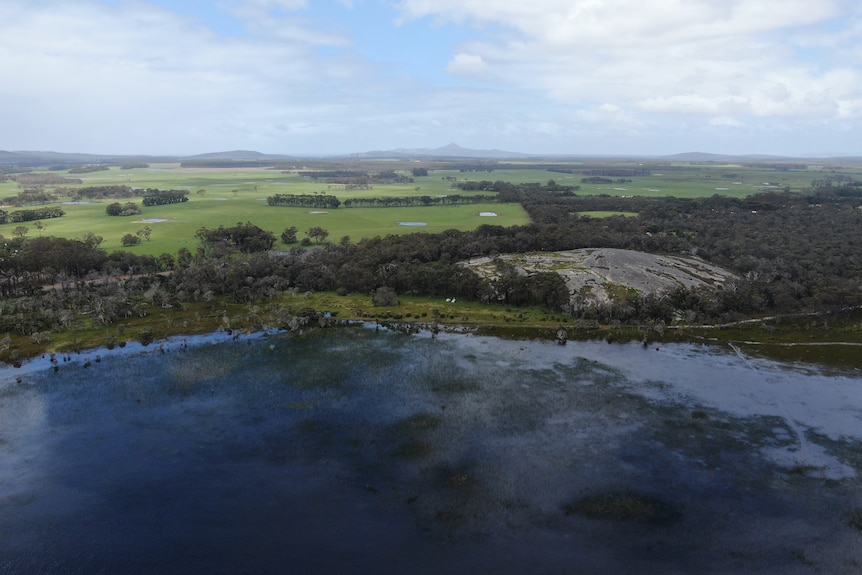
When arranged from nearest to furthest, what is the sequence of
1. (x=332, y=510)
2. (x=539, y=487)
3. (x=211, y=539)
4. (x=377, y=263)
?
(x=211, y=539)
(x=332, y=510)
(x=539, y=487)
(x=377, y=263)

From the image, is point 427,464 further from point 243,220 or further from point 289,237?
point 243,220

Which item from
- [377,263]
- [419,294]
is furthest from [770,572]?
[377,263]

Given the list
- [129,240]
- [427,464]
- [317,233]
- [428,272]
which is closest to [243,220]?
[129,240]

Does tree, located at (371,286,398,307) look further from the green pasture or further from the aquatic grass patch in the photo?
the green pasture

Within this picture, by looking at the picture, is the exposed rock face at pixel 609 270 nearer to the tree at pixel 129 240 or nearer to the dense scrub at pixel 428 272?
the dense scrub at pixel 428 272

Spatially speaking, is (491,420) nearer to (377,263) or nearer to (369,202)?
(377,263)

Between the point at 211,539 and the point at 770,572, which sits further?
the point at 211,539

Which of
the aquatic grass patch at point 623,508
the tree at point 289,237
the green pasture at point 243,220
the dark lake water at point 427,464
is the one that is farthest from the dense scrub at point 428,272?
the aquatic grass patch at point 623,508
